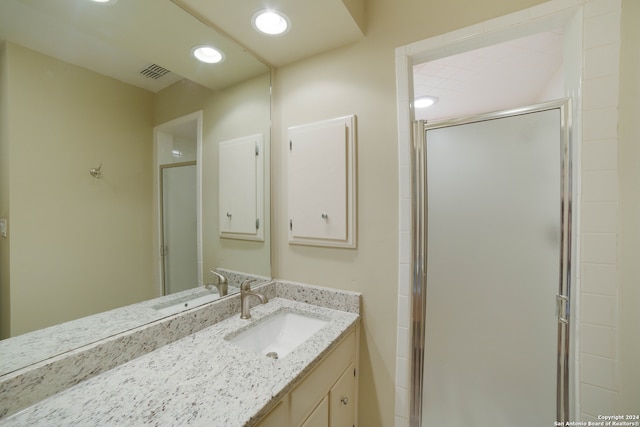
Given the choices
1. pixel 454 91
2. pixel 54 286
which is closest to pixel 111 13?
pixel 54 286

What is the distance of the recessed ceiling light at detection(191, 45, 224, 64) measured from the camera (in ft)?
3.92

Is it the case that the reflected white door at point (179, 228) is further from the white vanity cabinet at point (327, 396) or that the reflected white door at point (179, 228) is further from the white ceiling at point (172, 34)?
the white vanity cabinet at point (327, 396)

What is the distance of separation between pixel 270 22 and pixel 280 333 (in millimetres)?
1612

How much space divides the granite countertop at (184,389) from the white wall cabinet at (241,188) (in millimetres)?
615

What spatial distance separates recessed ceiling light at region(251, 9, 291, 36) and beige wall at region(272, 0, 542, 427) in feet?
0.91

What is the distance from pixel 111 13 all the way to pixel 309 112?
914 millimetres

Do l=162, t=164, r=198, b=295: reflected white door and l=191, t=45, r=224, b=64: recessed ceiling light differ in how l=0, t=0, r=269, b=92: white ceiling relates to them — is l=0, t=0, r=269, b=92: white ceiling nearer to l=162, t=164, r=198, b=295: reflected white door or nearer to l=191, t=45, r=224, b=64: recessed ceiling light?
l=191, t=45, r=224, b=64: recessed ceiling light

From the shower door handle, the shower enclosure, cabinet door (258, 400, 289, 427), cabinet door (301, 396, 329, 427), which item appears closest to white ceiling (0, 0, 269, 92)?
the shower enclosure

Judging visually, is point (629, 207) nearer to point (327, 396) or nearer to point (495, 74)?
point (327, 396)

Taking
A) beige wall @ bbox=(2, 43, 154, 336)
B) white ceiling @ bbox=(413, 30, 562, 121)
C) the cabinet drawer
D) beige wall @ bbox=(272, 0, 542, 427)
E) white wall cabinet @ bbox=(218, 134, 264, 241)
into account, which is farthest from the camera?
white ceiling @ bbox=(413, 30, 562, 121)

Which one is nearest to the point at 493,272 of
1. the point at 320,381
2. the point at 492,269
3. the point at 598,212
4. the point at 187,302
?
the point at 492,269

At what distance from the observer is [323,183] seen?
1.34 meters

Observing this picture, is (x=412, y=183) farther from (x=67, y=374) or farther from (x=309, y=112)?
(x=67, y=374)

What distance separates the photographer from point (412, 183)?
117 centimetres
